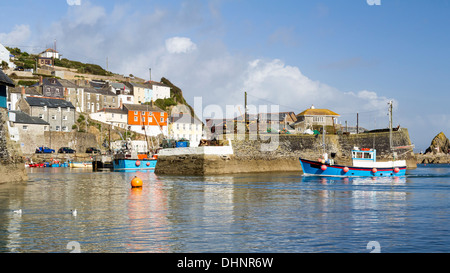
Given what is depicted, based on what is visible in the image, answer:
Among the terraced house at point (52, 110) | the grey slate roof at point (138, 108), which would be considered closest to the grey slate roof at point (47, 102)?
the terraced house at point (52, 110)

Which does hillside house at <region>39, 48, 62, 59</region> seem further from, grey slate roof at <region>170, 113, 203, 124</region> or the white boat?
the white boat

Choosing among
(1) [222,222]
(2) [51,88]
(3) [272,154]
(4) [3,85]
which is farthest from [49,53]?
(1) [222,222]

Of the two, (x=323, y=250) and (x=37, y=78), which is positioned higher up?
(x=37, y=78)

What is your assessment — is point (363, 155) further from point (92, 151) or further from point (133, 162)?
point (92, 151)

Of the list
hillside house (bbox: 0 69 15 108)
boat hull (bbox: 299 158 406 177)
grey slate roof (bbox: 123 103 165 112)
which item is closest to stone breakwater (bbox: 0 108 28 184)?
hillside house (bbox: 0 69 15 108)

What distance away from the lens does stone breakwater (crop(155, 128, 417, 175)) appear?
45.1 meters

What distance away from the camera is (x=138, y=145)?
267 ft

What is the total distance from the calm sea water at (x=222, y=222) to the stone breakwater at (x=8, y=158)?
597 centimetres

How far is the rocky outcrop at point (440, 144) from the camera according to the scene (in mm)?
123625

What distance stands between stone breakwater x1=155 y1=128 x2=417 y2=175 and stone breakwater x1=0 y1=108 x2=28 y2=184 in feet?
52.4

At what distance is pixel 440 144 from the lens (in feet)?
406
